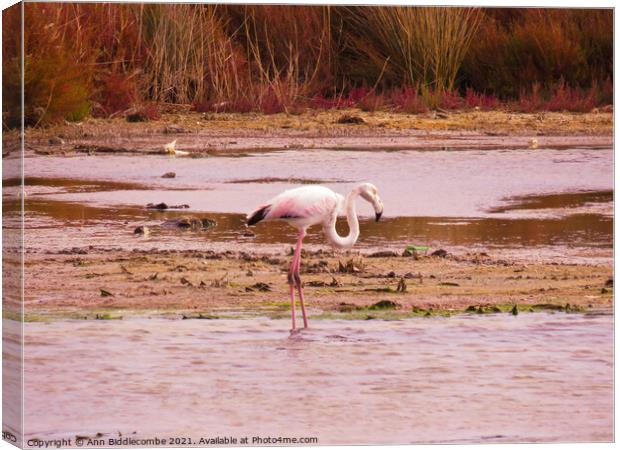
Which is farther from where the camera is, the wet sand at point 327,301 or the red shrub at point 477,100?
the red shrub at point 477,100

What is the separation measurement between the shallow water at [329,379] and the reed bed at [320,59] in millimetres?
1225

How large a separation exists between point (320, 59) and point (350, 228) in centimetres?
98

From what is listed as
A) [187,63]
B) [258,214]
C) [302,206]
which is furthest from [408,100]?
[187,63]

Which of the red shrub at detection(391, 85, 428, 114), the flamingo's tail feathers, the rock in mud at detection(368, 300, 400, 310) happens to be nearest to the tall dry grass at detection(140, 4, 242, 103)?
the flamingo's tail feathers

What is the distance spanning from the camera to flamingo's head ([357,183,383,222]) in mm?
7762

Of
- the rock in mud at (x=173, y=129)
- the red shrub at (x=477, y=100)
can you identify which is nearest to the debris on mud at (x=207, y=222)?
the rock in mud at (x=173, y=129)

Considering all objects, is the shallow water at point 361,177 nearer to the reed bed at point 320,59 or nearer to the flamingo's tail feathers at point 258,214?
the flamingo's tail feathers at point 258,214

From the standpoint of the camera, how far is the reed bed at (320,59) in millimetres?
7785

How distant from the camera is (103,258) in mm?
7668

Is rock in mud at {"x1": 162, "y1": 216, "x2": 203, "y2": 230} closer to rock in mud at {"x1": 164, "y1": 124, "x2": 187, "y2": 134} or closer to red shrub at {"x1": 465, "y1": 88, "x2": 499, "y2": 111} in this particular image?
rock in mud at {"x1": 164, "y1": 124, "x2": 187, "y2": 134}

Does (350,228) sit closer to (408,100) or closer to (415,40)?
(408,100)

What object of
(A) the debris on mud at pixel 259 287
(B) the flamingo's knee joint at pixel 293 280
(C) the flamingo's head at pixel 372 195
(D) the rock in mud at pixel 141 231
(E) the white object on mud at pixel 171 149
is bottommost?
(A) the debris on mud at pixel 259 287

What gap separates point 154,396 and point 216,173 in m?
1.41

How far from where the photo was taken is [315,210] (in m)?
7.71
